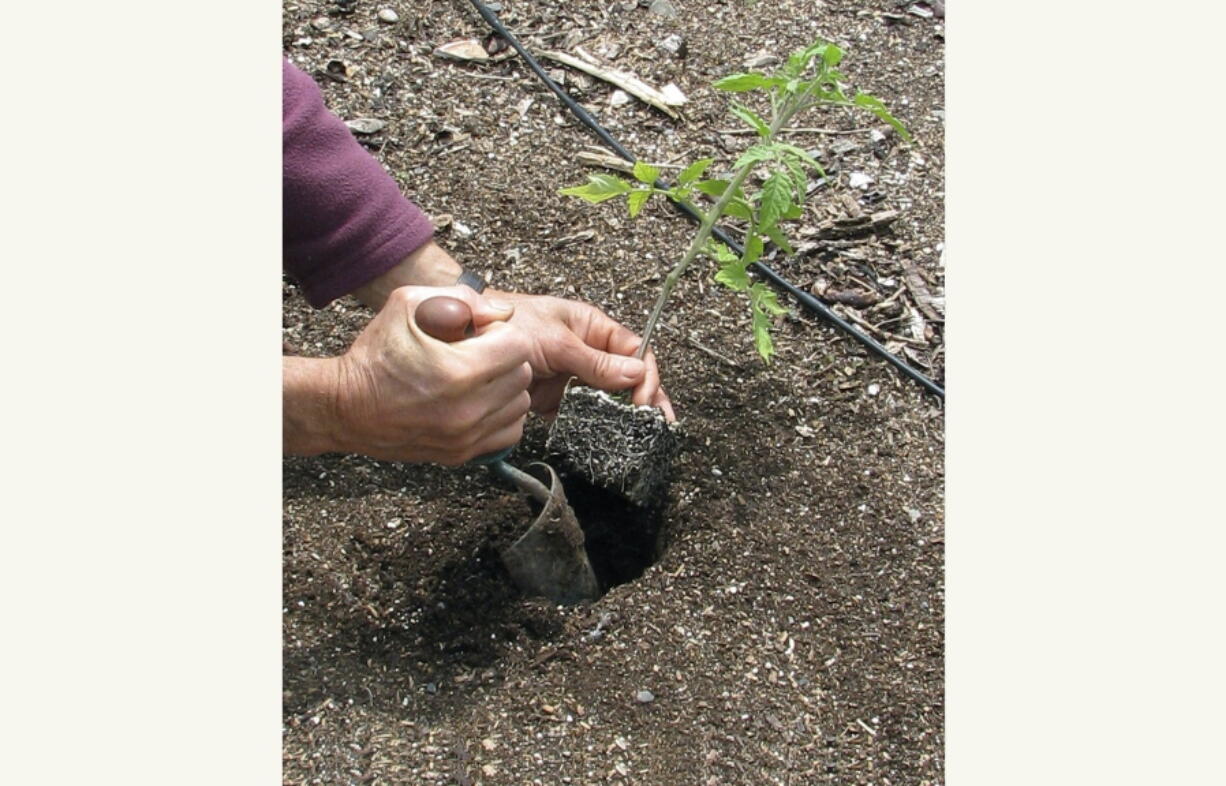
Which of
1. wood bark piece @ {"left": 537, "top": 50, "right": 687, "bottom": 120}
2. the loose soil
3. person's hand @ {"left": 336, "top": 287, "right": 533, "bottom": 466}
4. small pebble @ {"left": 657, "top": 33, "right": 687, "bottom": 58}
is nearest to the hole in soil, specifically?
the loose soil

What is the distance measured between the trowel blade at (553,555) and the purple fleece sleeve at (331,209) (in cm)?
49

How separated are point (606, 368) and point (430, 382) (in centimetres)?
38

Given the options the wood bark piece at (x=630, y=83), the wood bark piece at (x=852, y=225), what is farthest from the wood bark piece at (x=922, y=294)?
the wood bark piece at (x=630, y=83)

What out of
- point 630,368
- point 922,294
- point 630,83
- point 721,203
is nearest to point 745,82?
point 721,203

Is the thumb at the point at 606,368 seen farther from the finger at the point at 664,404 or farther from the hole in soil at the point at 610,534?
the hole in soil at the point at 610,534

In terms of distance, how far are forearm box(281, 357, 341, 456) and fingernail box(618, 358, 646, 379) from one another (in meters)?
0.49

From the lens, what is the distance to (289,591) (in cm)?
203

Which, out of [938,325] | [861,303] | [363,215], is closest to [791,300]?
[861,303]

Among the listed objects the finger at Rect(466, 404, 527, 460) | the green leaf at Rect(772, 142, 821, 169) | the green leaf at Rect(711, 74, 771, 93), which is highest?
the green leaf at Rect(711, 74, 771, 93)

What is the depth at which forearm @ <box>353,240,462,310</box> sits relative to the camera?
2.21 m

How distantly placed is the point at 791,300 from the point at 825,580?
72 cm

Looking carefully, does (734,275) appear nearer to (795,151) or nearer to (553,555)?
(795,151)

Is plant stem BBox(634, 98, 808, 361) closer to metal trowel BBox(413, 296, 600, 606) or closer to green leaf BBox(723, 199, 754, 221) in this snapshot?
green leaf BBox(723, 199, 754, 221)

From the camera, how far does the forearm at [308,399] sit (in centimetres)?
191
